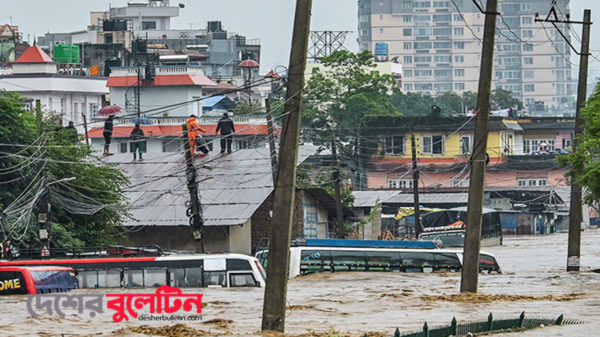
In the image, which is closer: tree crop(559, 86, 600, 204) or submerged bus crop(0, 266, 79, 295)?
submerged bus crop(0, 266, 79, 295)

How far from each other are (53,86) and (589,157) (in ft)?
239

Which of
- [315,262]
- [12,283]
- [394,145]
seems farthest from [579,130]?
[394,145]

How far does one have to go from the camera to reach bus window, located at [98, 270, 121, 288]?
37.1 metres

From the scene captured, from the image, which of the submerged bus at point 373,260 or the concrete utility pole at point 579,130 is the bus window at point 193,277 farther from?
the concrete utility pole at point 579,130

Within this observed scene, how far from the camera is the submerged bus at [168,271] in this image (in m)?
37.1

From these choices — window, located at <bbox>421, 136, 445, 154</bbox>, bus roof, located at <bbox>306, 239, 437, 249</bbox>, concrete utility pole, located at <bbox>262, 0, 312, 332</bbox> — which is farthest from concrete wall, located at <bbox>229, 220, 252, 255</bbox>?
window, located at <bbox>421, 136, 445, 154</bbox>

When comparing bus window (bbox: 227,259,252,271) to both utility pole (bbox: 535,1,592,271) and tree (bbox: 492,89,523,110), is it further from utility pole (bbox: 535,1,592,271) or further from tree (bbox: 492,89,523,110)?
tree (bbox: 492,89,523,110)

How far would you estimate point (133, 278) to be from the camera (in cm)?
3725

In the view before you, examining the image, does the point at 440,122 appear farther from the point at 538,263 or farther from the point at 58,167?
the point at 58,167

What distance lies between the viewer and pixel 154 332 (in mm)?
21766

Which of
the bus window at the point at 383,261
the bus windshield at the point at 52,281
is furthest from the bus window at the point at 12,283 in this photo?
the bus window at the point at 383,261

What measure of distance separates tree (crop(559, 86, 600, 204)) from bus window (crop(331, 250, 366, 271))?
9678 mm

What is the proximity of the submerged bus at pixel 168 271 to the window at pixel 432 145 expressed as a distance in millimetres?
57070

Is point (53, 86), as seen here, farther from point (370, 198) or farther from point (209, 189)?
point (209, 189)
